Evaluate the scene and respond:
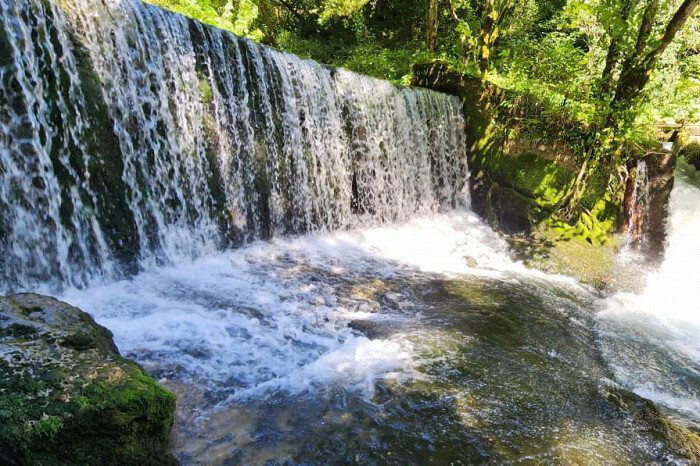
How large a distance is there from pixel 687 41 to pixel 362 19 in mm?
9468

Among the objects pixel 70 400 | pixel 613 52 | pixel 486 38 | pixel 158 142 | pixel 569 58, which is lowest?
pixel 70 400

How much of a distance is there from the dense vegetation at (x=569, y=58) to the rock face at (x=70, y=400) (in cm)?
838

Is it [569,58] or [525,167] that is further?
[569,58]

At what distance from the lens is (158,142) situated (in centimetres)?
532

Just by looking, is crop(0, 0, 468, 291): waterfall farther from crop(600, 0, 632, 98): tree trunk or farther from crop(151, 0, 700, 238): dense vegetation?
crop(600, 0, 632, 98): tree trunk

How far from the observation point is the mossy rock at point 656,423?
9.30 ft

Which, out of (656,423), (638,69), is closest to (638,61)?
(638,69)

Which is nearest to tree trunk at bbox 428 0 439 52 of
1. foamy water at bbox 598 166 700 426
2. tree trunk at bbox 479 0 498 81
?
tree trunk at bbox 479 0 498 81

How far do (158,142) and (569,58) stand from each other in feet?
31.7

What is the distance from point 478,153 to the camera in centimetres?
970

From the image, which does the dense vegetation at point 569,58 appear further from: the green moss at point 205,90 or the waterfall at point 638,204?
the green moss at point 205,90

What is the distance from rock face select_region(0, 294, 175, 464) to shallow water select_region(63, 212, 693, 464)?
1.25ft

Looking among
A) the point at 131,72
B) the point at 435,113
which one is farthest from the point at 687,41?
the point at 131,72

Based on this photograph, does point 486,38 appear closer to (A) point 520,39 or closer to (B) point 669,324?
(A) point 520,39
